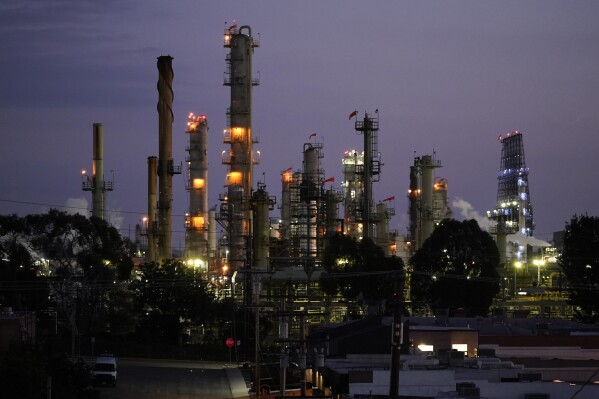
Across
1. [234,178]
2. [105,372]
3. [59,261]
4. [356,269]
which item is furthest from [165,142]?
[105,372]

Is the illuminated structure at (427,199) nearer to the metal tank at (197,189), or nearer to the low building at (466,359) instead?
the metal tank at (197,189)

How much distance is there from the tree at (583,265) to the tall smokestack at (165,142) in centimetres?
3011

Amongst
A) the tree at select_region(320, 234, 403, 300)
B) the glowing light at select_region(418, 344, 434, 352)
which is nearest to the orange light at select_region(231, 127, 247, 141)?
the tree at select_region(320, 234, 403, 300)

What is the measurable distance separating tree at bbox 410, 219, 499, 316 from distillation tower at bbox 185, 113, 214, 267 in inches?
816

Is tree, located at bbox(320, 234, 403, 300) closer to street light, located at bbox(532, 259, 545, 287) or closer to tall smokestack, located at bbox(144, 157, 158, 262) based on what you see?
tall smokestack, located at bbox(144, 157, 158, 262)

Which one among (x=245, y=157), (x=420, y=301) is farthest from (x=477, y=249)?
(x=245, y=157)

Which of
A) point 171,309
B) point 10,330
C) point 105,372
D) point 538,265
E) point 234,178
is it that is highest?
point 234,178

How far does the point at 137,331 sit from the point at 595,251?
32.8m

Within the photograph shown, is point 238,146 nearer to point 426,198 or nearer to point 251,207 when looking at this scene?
point 251,207

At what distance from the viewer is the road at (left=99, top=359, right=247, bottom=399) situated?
172 feet

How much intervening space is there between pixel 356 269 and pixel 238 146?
40.5 ft

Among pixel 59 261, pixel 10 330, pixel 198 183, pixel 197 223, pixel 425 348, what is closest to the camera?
pixel 10 330

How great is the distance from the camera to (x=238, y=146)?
9519 cm

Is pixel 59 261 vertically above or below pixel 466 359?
above
